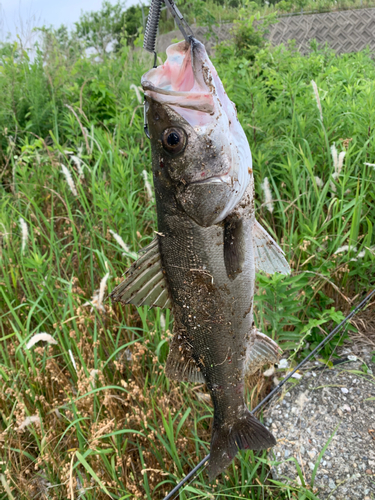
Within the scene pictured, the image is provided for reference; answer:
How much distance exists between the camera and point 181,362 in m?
1.26

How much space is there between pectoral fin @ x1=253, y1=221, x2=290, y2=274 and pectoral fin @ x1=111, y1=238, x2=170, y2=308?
0.35 metres

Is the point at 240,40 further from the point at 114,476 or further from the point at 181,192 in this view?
the point at 114,476

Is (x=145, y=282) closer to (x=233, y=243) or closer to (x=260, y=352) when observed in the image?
(x=233, y=243)

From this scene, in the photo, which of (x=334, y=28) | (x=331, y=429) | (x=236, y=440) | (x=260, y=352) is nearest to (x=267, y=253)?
(x=260, y=352)

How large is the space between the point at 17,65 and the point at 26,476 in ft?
17.7

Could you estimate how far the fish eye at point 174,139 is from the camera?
1.05 metres

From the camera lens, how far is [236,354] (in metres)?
1.25

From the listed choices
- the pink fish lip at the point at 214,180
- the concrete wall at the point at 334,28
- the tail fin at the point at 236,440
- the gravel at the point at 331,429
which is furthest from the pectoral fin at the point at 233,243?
the concrete wall at the point at 334,28

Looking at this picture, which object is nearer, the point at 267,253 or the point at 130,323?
the point at 267,253

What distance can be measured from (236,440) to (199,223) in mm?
810

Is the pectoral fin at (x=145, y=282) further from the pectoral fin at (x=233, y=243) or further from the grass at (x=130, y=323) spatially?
the grass at (x=130, y=323)

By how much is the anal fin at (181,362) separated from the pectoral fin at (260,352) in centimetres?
21

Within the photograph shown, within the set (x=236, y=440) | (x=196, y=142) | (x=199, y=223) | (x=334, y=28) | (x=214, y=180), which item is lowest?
(x=236, y=440)

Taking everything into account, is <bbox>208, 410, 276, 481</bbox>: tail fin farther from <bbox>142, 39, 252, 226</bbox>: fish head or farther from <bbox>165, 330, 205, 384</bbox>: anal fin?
<bbox>142, 39, 252, 226</bbox>: fish head
